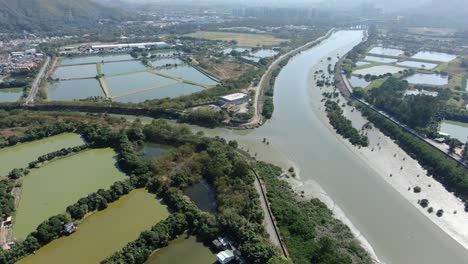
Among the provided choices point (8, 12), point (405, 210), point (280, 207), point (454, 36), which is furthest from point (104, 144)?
point (454, 36)

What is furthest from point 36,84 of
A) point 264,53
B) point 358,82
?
point 358,82

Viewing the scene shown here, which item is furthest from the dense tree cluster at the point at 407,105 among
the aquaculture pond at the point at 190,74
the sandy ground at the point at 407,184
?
the aquaculture pond at the point at 190,74

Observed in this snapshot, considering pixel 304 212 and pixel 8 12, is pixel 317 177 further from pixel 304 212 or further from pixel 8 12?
pixel 8 12

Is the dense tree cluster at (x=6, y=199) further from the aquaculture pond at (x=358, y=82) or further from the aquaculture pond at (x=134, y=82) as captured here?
the aquaculture pond at (x=358, y=82)

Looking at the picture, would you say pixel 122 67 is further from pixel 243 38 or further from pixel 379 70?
pixel 379 70

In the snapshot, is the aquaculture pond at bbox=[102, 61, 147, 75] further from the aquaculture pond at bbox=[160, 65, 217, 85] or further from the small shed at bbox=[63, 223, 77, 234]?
the small shed at bbox=[63, 223, 77, 234]
